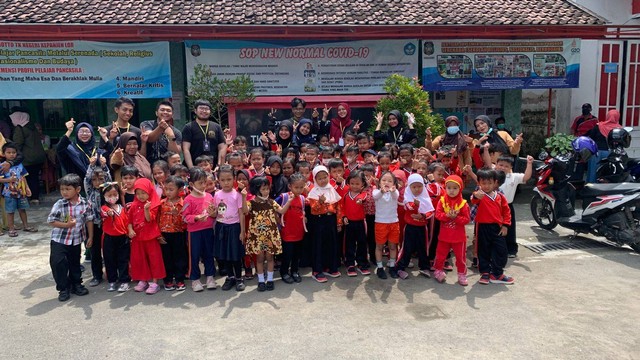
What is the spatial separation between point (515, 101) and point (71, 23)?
9090 mm

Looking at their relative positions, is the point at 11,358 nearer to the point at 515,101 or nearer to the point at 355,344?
the point at 355,344

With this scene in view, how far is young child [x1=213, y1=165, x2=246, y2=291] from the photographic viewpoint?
15.1 feet

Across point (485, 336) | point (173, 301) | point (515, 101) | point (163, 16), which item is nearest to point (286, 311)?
point (173, 301)

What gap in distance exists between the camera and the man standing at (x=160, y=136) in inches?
213

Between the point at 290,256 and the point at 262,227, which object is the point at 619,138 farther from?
the point at 262,227

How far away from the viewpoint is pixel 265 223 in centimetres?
459

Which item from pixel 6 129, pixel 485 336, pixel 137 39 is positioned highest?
pixel 137 39

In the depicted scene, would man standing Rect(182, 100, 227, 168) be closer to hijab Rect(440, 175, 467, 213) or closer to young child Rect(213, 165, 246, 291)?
young child Rect(213, 165, 246, 291)

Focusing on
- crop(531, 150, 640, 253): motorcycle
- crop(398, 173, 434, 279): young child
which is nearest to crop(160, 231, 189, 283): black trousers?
crop(398, 173, 434, 279): young child

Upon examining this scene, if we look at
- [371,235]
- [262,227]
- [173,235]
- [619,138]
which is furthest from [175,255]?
[619,138]

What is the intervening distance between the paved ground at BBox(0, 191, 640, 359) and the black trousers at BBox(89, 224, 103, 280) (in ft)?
0.76

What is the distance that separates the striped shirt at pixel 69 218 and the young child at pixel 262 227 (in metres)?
1.58

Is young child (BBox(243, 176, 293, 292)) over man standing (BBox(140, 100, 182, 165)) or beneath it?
beneath

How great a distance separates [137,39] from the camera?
28.2 feet
